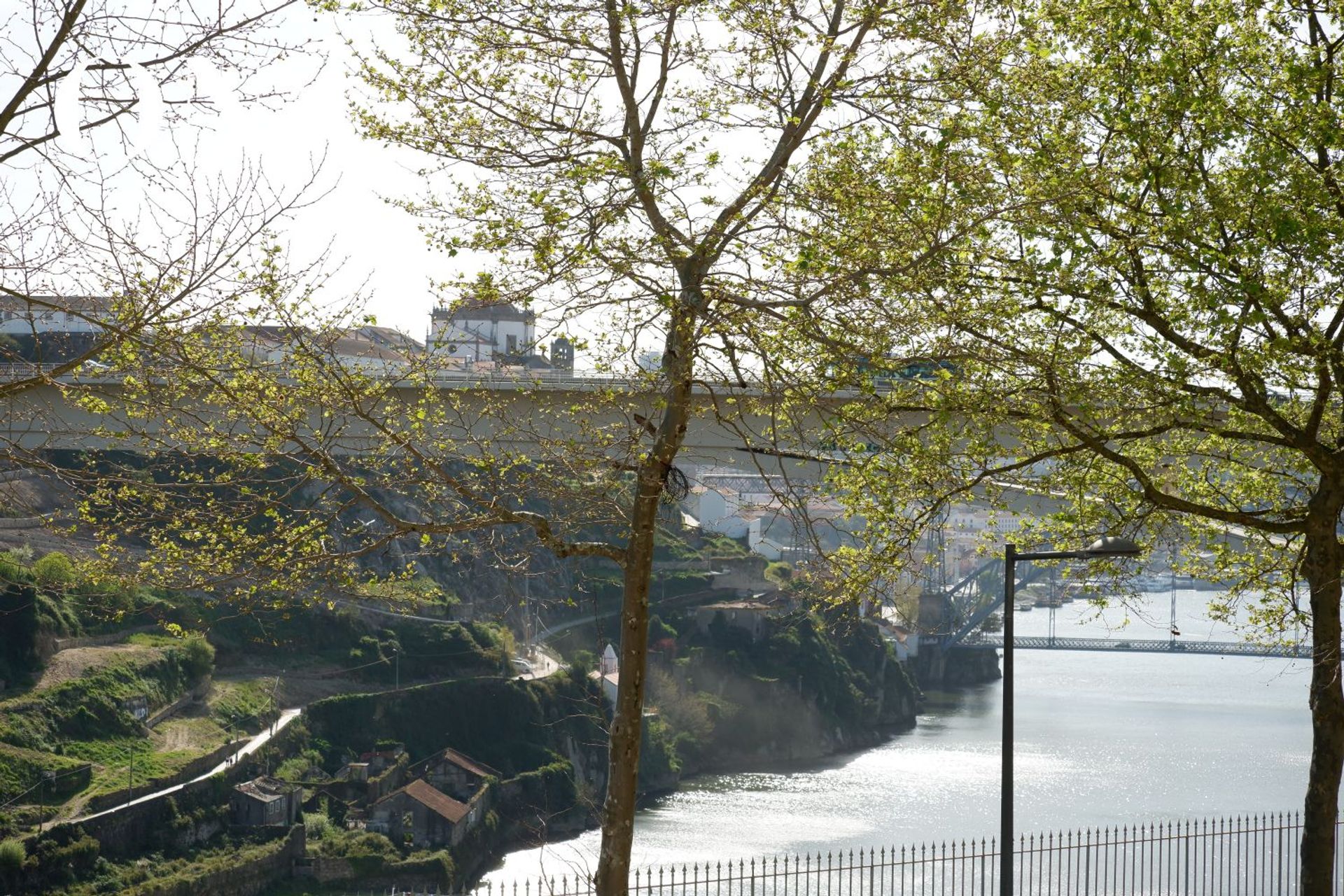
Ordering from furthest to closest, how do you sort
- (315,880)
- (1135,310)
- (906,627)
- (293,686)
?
(906,627) → (293,686) → (315,880) → (1135,310)

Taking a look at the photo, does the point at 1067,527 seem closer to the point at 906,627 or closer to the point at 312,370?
the point at 312,370

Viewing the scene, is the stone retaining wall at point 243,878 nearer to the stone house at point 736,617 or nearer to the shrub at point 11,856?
the shrub at point 11,856

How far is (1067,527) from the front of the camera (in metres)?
10.5

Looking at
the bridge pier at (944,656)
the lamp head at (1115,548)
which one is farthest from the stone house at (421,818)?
the bridge pier at (944,656)

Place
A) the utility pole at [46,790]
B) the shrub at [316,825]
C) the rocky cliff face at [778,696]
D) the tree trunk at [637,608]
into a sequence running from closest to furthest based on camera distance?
the tree trunk at [637,608], the utility pole at [46,790], the shrub at [316,825], the rocky cliff face at [778,696]

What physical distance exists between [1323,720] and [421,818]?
102 feet

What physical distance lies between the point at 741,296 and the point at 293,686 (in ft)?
138

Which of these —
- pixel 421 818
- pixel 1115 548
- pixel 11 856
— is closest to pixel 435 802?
pixel 421 818

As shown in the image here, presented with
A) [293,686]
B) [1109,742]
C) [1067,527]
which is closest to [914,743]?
[1109,742]

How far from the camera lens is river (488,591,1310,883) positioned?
3531 cm

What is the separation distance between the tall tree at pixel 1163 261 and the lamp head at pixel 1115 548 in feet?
1.14

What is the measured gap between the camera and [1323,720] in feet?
29.8

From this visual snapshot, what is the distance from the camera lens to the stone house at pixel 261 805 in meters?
34.8

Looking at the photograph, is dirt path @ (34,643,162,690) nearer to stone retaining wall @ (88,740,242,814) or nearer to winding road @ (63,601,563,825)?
winding road @ (63,601,563,825)
